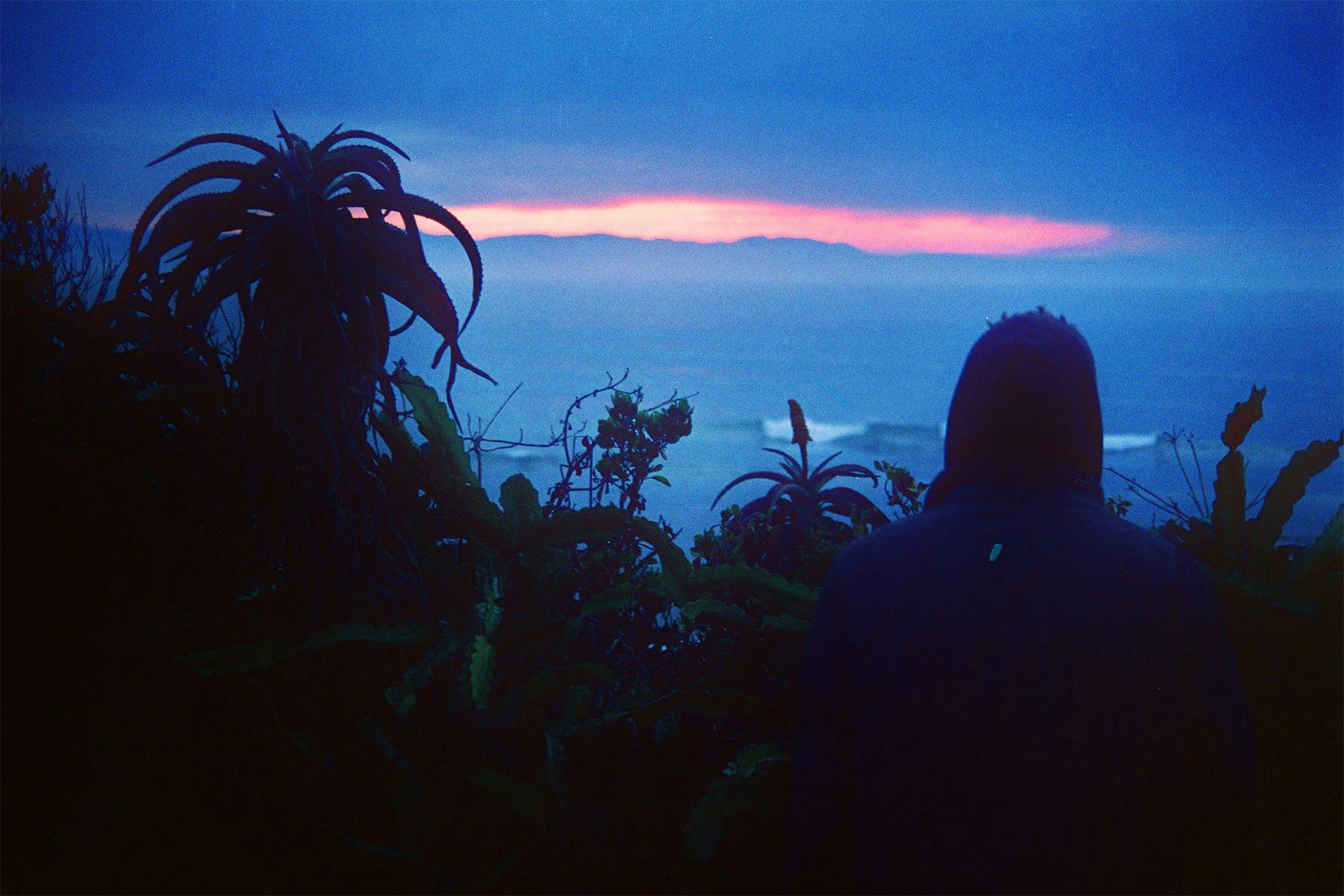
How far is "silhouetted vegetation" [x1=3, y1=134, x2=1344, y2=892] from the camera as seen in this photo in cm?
237

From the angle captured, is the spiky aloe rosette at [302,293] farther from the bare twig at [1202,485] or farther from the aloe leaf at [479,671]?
the bare twig at [1202,485]

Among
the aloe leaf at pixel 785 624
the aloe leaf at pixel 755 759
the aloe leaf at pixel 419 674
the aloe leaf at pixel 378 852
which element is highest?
the aloe leaf at pixel 785 624

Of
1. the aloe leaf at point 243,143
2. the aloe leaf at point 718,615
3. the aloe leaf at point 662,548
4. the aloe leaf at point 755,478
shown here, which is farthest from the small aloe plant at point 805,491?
the aloe leaf at point 243,143

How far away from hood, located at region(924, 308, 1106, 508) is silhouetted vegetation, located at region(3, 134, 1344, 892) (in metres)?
0.86

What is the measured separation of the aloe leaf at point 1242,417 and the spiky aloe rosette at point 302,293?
2.42 metres

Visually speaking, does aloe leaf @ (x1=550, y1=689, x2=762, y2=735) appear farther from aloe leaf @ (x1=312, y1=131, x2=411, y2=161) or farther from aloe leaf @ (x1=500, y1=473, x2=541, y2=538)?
aloe leaf @ (x1=312, y1=131, x2=411, y2=161)

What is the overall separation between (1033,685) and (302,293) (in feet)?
7.50

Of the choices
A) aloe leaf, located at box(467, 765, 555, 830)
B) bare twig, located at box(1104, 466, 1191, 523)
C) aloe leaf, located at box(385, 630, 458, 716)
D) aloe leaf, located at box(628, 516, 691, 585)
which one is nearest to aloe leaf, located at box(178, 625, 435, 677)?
aloe leaf, located at box(385, 630, 458, 716)

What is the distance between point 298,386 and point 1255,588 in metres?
2.85

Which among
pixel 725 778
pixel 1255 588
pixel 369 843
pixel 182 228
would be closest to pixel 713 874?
pixel 725 778

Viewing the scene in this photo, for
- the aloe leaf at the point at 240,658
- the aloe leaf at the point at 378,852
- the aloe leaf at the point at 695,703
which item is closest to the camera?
the aloe leaf at the point at 378,852

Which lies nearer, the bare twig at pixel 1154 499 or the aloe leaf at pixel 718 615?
the aloe leaf at pixel 718 615

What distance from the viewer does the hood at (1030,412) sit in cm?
175

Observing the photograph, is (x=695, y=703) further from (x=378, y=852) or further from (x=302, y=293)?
(x=302, y=293)
